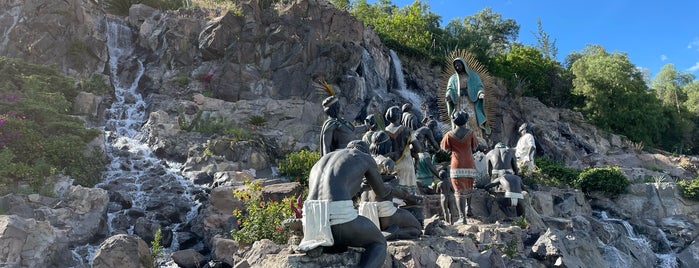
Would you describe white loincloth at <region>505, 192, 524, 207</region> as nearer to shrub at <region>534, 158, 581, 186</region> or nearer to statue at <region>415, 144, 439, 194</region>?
statue at <region>415, 144, 439, 194</region>

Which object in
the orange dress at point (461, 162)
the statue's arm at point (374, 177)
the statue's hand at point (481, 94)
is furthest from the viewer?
the statue's hand at point (481, 94)

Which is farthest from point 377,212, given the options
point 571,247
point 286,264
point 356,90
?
point 356,90

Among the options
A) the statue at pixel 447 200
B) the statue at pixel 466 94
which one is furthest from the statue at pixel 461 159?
the statue at pixel 466 94

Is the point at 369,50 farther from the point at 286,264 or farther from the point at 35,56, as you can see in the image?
the point at 286,264

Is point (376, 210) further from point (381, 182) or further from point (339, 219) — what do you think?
point (339, 219)

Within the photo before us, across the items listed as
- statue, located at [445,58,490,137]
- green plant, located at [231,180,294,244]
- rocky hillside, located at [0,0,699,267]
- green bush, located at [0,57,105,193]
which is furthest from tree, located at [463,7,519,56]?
green plant, located at [231,180,294,244]

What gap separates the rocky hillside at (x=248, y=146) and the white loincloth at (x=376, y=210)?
0.42m

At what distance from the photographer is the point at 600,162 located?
22.0 meters

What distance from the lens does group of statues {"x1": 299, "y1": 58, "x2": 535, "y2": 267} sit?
438 centimetres

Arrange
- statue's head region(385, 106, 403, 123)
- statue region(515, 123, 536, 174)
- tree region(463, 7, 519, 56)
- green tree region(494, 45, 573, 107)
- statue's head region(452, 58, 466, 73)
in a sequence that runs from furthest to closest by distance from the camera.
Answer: tree region(463, 7, 519, 56) → green tree region(494, 45, 573, 107) → statue's head region(452, 58, 466, 73) → statue region(515, 123, 536, 174) → statue's head region(385, 106, 403, 123)

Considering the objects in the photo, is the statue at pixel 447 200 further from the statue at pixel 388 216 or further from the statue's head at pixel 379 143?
the statue at pixel 388 216

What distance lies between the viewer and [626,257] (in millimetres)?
9148

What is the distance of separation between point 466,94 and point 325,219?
12.4 meters

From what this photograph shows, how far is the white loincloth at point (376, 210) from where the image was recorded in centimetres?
546
